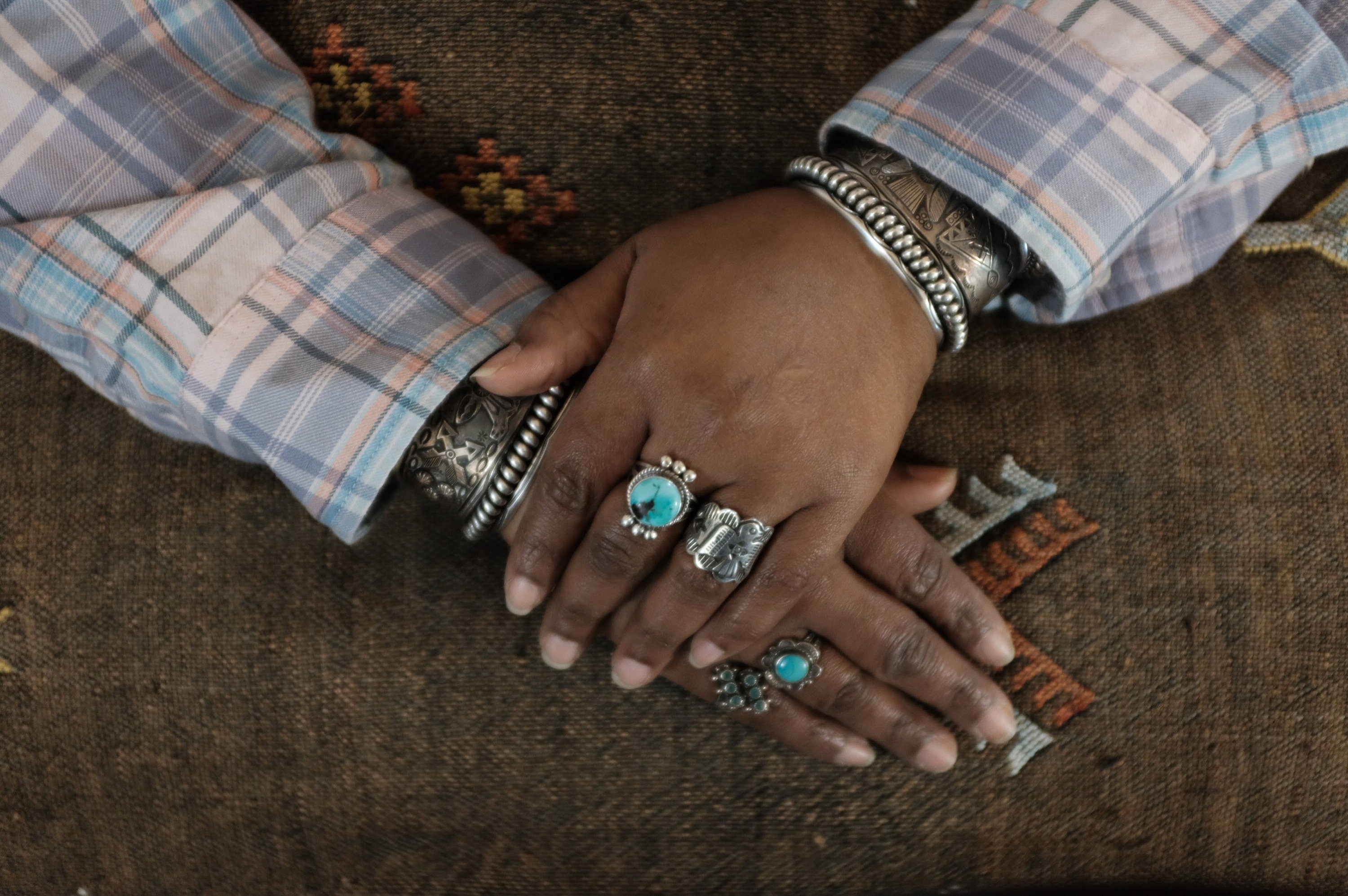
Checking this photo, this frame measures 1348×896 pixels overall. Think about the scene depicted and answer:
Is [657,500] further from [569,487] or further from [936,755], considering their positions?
[936,755]

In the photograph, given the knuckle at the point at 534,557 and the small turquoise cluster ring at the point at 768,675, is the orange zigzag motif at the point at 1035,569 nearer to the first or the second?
the small turquoise cluster ring at the point at 768,675

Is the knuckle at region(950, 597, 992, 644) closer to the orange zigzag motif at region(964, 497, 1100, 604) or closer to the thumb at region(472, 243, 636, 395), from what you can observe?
the orange zigzag motif at region(964, 497, 1100, 604)

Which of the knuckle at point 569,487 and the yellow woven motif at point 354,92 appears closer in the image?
the knuckle at point 569,487

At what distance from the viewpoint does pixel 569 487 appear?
25.3 inches

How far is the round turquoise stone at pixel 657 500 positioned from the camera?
61 centimetres

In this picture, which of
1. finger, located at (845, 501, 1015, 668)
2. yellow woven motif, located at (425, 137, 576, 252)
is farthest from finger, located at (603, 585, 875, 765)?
yellow woven motif, located at (425, 137, 576, 252)

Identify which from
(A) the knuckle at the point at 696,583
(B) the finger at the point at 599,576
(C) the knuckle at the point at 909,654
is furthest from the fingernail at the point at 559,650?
(C) the knuckle at the point at 909,654

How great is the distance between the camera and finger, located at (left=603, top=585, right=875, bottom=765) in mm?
711

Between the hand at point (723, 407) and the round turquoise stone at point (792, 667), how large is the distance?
0.03 metres

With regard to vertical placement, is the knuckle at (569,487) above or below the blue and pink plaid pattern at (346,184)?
below

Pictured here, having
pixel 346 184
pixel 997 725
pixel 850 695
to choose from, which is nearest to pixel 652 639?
pixel 850 695

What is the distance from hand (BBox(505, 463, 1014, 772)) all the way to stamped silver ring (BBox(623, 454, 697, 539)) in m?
0.09

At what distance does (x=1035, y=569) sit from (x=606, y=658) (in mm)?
322

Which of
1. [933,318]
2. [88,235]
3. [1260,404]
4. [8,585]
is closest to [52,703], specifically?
[8,585]
